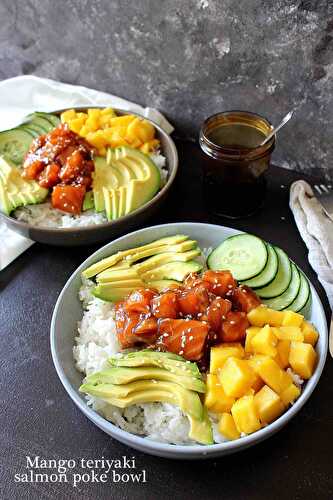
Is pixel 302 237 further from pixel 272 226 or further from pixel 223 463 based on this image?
pixel 223 463

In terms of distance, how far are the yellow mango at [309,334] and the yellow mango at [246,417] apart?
10.5 inches

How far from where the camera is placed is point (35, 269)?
6.84 feet

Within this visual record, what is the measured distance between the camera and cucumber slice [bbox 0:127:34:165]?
2.35m

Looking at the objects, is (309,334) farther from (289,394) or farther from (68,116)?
(68,116)

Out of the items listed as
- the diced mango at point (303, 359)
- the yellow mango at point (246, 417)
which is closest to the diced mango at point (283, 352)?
the diced mango at point (303, 359)

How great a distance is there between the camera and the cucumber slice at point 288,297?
5.52 feet

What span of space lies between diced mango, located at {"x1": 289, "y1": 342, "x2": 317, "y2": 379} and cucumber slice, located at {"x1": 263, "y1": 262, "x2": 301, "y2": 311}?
19 centimetres

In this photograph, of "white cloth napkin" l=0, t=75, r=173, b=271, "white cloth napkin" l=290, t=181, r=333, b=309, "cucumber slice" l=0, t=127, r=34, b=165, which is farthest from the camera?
"white cloth napkin" l=0, t=75, r=173, b=271

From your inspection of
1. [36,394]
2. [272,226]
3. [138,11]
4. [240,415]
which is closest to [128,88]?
[138,11]

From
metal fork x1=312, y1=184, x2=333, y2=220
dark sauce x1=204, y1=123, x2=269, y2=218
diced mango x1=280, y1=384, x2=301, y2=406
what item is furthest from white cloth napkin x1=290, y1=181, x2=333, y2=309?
diced mango x1=280, y1=384, x2=301, y2=406

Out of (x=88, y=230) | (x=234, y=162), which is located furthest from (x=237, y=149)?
(x=88, y=230)

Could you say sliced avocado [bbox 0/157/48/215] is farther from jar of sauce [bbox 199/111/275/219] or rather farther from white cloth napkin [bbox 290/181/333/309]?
white cloth napkin [bbox 290/181/333/309]

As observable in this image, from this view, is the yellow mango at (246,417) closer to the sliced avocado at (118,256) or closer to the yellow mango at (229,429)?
the yellow mango at (229,429)

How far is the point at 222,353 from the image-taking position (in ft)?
4.92
